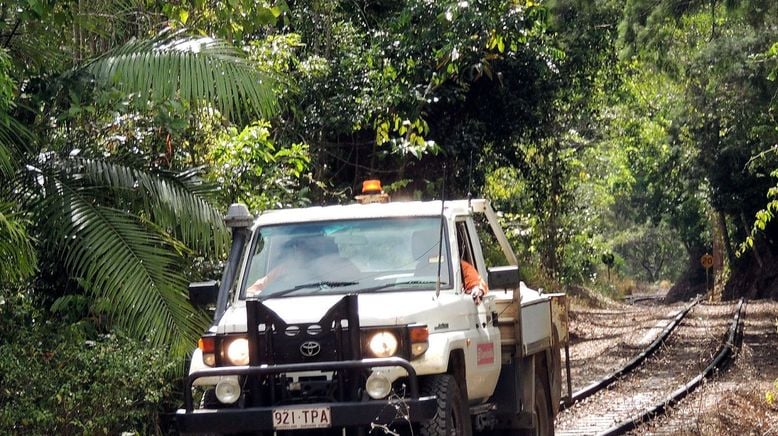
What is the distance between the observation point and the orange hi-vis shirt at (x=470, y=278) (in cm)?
939

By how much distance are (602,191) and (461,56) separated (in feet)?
111

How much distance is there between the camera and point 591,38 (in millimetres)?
24250

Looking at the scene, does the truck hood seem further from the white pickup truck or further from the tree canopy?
the tree canopy

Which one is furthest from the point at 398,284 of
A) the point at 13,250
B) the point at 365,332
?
the point at 13,250

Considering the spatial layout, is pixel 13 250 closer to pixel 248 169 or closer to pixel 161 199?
pixel 161 199

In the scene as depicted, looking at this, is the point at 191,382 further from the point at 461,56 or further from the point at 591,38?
the point at 591,38

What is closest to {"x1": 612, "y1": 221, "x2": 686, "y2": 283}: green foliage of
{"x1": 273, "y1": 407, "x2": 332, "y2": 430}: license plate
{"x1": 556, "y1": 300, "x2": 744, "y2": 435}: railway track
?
{"x1": 556, "y1": 300, "x2": 744, "y2": 435}: railway track

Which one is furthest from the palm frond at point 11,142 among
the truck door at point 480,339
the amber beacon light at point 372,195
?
the truck door at point 480,339

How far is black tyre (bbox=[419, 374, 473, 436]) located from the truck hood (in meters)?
0.41

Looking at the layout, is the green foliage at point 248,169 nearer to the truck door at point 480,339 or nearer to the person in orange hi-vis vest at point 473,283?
the truck door at point 480,339

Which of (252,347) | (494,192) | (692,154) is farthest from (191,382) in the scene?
(692,154)

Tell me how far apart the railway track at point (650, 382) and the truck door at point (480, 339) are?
13.5 feet

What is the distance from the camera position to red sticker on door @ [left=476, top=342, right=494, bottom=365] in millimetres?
9078

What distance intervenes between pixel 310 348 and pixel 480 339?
5.07 ft
